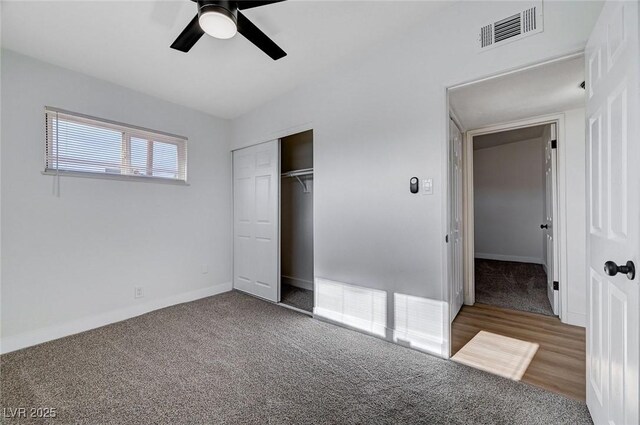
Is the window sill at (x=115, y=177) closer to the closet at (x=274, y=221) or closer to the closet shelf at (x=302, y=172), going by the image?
the closet at (x=274, y=221)

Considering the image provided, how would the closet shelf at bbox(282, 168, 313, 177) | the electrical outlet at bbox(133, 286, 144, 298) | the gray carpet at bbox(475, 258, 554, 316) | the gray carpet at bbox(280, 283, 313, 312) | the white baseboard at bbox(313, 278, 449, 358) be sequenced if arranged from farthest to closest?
the closet shelf at bbox(282, 168, 313, 177)
the gray carpet at bbox(280, 283, 313, 312)
the gray carpet at bbox(475, 258, 554, 316)
the electrical outlet at bbox(133, 286, 144, 298)
the white baseboard at bbox(313, 278, 449, 358)

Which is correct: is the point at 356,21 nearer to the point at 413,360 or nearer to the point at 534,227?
the point at 413,360

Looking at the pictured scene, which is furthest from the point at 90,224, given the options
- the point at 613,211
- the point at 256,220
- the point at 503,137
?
the point at 503,137

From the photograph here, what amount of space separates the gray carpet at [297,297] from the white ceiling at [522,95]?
2.83 m

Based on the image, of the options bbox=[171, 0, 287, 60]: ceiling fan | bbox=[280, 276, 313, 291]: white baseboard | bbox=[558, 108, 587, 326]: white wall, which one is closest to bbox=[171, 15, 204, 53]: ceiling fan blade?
bbox=[171, 0, 287, 60]: ceiling fan

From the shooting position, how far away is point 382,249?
2.56 metres

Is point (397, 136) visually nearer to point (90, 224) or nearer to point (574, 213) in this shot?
point (574, 213)

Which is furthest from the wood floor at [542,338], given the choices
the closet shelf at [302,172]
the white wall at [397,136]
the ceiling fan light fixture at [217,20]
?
the ceiling fan light fixture at [217,20]

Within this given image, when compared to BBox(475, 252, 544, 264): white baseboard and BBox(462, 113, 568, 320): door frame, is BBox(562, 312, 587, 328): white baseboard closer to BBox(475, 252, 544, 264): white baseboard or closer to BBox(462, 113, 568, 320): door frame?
BBox(462, 113, 568, 320): door frame

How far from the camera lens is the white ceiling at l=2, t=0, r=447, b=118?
6.68ft

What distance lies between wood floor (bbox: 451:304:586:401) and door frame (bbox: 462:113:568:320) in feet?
0.87

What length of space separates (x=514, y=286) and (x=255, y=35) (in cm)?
475

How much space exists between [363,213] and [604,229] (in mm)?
1671

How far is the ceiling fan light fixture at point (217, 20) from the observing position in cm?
157
